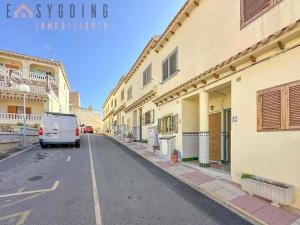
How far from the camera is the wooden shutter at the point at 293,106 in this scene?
16.9ft

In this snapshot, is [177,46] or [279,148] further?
[177,46]

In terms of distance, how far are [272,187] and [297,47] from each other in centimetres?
346

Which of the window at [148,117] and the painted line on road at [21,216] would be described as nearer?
the painted line on road at [21,216]

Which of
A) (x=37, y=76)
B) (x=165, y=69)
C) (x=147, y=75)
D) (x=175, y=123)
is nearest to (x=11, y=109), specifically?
(x=37, y=76)

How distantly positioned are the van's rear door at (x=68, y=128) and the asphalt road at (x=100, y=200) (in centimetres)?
682

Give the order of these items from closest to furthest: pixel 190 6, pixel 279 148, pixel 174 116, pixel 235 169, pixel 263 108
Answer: pixel 279 148, pixel 263 108, pixel 235 169, pixel 190 6, pixel 174 116

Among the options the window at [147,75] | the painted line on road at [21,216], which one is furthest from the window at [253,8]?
the window at [147,75]

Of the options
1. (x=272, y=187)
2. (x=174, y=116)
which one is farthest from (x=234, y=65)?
(x=174, y=116)

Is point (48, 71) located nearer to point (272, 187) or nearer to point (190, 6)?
point (190, 6)

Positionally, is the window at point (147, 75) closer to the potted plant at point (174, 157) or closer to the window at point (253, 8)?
the potted plant at point (174, 157)

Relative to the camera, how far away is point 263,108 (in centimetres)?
613

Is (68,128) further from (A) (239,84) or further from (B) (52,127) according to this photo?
(A) (239,84)

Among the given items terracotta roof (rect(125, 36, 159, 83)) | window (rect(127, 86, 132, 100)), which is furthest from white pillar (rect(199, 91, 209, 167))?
window (rect(127, 86, 132, 100))

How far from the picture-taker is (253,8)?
6.69 metres
